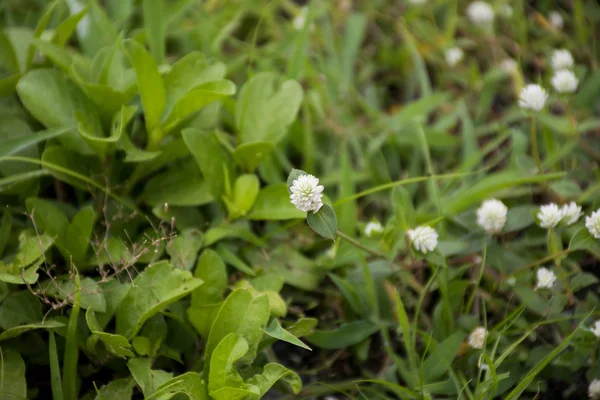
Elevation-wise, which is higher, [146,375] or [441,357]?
[146,375]

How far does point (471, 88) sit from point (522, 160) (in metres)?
0.46

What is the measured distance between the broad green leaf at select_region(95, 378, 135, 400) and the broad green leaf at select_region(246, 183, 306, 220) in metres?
0.42

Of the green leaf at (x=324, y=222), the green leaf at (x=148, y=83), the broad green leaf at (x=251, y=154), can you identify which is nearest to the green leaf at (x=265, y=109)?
the broad green leaf at (x=251, y=154)

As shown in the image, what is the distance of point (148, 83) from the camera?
3.90ft

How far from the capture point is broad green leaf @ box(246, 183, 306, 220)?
1268 millimetres

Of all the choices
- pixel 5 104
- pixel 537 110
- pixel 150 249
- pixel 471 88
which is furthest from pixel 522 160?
pixel 5 104

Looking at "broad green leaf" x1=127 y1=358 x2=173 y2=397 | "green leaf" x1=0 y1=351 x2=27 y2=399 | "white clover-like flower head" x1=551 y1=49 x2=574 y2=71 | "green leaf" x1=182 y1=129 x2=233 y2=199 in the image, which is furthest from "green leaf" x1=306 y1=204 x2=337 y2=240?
"white clover-like flower head" x1=551 y1=49 x2=574 y2=71

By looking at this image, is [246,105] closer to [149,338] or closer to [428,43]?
[149,338]

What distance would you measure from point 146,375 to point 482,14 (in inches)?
58.7

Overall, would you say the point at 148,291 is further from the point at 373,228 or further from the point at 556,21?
the point at 556,21

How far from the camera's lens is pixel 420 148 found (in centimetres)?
166

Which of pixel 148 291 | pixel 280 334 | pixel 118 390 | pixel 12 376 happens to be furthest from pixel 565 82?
pixel 12 376

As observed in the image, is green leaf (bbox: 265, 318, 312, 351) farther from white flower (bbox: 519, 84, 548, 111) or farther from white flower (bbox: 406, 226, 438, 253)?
white flower (bbox: 519, 84, 548, 111)

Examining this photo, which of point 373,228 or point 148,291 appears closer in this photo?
point 148,291
